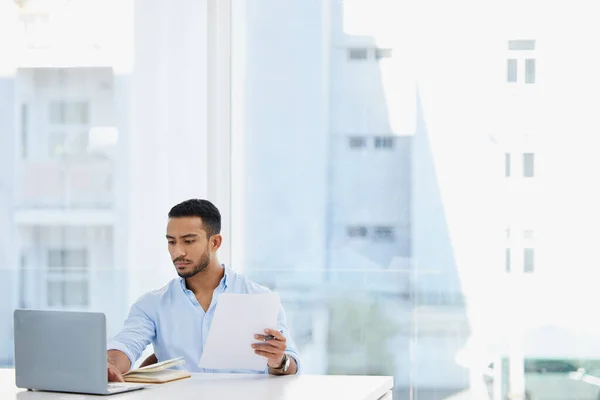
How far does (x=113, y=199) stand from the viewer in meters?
4.97

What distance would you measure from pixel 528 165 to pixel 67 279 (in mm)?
Result: 2367

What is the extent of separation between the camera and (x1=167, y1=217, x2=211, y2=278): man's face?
3.41 meters

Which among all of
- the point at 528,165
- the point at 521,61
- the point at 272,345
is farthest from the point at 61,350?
the point at 521,61

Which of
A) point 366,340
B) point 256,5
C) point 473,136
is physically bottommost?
point 366,340

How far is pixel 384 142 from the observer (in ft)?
15.6

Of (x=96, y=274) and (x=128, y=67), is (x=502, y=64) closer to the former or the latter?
(x=128, y=67)

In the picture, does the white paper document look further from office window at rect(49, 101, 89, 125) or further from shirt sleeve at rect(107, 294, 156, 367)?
office window at rect(49, 101, 89, 125)

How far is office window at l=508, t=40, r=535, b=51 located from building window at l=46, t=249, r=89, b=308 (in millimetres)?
2348

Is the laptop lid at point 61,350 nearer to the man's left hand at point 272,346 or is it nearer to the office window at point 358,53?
the man's left hand at point 272,346

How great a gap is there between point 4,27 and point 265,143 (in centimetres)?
146

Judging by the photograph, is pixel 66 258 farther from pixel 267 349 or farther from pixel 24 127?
pixel 267 349

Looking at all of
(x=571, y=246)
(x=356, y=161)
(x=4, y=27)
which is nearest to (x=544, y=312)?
(x=571, y=246)

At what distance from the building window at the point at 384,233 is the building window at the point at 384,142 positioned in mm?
391

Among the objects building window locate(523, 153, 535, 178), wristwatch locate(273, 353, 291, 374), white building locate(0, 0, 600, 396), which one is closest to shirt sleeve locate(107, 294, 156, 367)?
wristwatch locate(273, 353, 291, 374)
